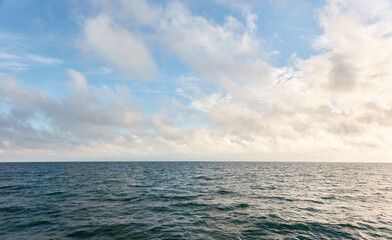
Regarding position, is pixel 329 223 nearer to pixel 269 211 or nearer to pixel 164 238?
pixel 269 211

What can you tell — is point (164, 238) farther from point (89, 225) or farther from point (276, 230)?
point (276, 230)

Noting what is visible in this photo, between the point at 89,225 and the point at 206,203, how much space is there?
13.7m

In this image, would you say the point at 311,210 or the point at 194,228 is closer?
the point at 194,228

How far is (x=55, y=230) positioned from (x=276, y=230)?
727 inches

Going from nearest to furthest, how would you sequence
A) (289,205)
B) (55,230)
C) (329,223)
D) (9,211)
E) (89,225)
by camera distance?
(55,230), (89,225), (329,223), (9,211), (289,205)

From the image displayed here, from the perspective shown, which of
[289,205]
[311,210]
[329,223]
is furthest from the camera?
[289,205]

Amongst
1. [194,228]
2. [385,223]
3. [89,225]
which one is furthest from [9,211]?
[385,223]

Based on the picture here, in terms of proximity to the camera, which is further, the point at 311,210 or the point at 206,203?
the point at 206,203

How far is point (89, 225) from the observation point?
1619cm

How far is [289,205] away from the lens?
24.1 metres

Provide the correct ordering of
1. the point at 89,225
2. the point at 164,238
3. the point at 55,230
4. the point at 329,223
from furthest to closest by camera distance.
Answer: the point at 329,223, the point at 89,225, the point at 55,230, the point at 164,238

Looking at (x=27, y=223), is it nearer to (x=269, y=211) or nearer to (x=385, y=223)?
(x=269, y=211)

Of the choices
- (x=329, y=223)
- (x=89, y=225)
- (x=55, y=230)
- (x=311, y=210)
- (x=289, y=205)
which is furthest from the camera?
(x=289, y=205)

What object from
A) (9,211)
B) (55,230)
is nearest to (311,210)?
(55,230)
